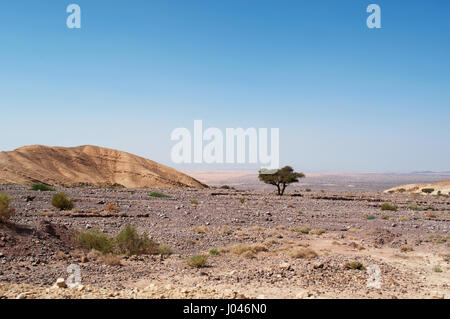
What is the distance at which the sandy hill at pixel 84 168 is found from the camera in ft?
152

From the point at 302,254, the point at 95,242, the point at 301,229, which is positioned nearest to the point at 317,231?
the point at 301,229

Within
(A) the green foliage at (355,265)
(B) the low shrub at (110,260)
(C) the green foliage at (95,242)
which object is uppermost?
(C) the green foliage at (95,242)

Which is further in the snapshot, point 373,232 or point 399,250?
point 373,232

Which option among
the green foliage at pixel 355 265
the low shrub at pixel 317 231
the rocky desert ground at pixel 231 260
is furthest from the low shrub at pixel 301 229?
the green foliage at pixel 355 265

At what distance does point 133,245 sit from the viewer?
11.6m

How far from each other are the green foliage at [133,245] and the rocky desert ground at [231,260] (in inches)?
17.5

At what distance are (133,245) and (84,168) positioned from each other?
50929 mm

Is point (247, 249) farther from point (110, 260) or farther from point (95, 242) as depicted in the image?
point (95, 242)

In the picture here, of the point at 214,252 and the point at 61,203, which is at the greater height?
the point at 61,203

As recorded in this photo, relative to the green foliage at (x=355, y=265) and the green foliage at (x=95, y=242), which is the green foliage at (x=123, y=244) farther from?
the green foliage at (x=355, y=265)
